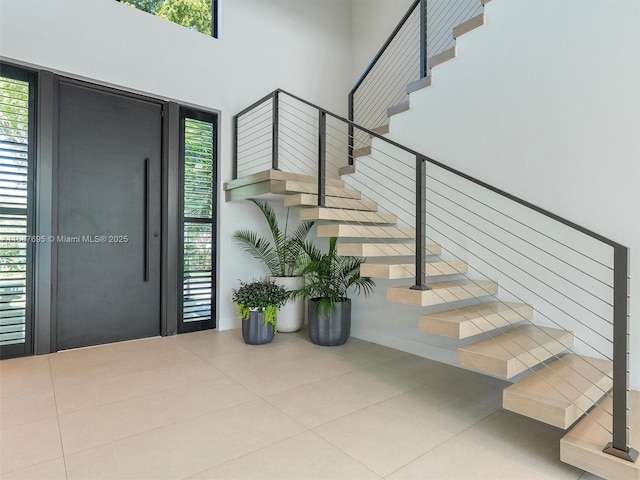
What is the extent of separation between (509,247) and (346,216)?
1.39m

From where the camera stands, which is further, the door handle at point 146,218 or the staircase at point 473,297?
the door handle at point 146,218

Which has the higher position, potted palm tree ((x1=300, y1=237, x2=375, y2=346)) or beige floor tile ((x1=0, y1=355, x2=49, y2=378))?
potted palm tree ((x1=300, y1=237, x2=375, y2=346))

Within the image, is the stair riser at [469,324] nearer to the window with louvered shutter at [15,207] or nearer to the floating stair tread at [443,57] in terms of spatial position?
the floating stair tread at [443,57]

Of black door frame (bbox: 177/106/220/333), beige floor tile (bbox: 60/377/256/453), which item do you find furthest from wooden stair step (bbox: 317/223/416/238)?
black door frame (bbox: 177/106/220/333)

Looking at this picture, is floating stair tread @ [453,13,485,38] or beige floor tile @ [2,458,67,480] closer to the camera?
beige floor tile @ [2,458,67,480]

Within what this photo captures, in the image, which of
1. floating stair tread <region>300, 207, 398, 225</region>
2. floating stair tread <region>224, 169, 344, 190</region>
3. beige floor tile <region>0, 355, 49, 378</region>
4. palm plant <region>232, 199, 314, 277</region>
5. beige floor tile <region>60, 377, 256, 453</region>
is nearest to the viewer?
beige floor tile <region>60, 377, 256, 453</region>

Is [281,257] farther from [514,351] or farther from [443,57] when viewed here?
[514,351]

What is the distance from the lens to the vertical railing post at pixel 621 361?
1.64m

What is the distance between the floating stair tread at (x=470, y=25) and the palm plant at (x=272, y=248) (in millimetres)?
2666

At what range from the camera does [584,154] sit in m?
2.62

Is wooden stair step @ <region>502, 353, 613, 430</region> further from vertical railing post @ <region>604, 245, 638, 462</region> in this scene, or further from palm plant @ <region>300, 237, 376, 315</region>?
palm plant @ <region>300, 237, 376, 315</region>

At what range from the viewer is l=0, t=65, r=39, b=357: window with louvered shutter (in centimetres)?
323

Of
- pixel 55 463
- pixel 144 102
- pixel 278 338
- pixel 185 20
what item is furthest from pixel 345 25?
pixel 55 463

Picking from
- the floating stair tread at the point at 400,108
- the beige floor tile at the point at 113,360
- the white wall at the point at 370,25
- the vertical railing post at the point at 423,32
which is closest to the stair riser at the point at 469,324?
the beige floor tile at the point at 113,360
